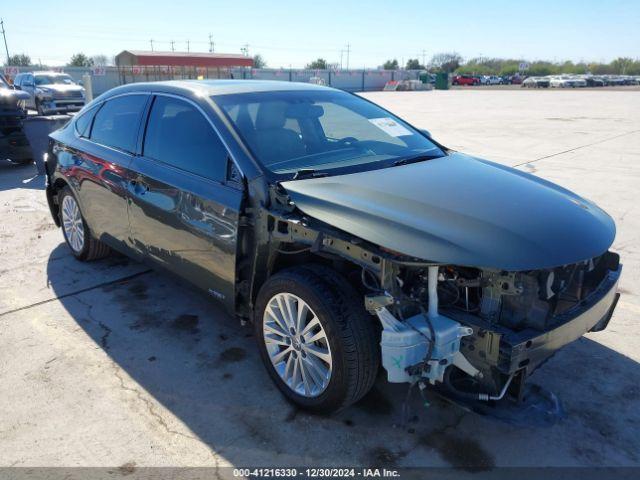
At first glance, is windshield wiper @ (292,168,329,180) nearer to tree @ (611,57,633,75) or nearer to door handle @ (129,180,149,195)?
door handle @ (129,180,149,195)

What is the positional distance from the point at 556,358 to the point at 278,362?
1.82 meters

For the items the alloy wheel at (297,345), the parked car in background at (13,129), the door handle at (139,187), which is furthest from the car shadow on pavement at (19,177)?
the alloy wheel at (297,345)

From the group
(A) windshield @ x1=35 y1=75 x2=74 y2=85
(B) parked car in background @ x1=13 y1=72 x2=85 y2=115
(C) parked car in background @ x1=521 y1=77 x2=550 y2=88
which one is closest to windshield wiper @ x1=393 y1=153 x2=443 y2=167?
(B) parked car in background @ x1=13 y1=72 x2=85 y2=115

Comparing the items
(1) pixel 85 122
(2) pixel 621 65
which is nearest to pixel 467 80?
(2) pixel 621 65

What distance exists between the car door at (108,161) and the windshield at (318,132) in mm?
948

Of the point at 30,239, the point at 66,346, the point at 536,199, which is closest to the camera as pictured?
the point at 536,199

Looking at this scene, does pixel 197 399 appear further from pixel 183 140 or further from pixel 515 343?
pixel 515 343

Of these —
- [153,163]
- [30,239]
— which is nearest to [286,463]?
[153,163]

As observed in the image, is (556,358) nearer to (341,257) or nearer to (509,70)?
(341,257)

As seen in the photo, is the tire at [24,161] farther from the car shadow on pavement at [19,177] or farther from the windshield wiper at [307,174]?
the windshield wiper at [307,174]

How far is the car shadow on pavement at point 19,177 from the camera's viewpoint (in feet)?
28.2

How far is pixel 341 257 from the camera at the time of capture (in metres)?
2.59

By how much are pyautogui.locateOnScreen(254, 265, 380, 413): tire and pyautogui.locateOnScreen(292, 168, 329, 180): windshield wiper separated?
557 mm

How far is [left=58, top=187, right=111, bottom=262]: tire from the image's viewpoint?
15.8 ft
